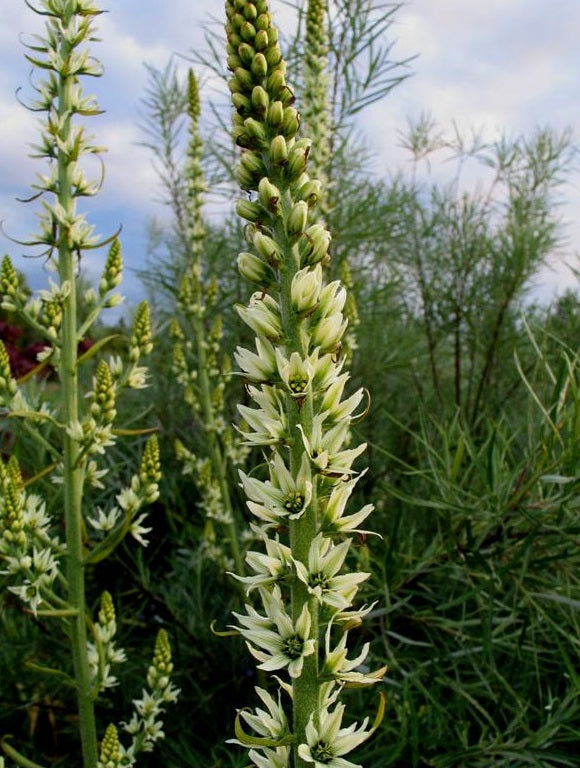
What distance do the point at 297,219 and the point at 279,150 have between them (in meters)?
0.10

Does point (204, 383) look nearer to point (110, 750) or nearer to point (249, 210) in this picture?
point (110, 750)

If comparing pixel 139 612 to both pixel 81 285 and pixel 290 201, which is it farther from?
pixel 81 285

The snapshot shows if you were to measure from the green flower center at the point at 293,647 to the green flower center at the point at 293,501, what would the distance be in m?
0.17

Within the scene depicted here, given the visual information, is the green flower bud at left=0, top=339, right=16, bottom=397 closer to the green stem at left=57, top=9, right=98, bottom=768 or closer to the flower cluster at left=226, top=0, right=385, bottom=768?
the green stem at left=57, top=9, right=98, bottom=768

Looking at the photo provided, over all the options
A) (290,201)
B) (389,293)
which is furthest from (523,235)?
(290,201)

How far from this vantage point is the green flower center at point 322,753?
96 centimetres

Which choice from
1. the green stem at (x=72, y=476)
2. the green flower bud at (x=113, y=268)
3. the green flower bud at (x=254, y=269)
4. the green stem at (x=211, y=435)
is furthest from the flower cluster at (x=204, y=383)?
the green flower bud at (x=254, y=269)

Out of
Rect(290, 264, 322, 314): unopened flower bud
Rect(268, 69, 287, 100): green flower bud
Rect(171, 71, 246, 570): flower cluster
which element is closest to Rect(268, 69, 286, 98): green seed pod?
Rect(268, 69, 287, 100): green flower bud

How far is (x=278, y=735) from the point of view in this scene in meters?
0.99

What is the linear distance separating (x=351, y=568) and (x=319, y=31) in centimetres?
216

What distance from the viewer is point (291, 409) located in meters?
0.96

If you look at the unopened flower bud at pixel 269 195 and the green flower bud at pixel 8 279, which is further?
the green flower bud at pixel 8 279

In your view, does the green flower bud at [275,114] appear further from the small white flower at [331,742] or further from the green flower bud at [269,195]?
the small white flower at [331,742]

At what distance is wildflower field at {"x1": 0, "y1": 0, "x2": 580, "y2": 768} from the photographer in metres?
0.97
